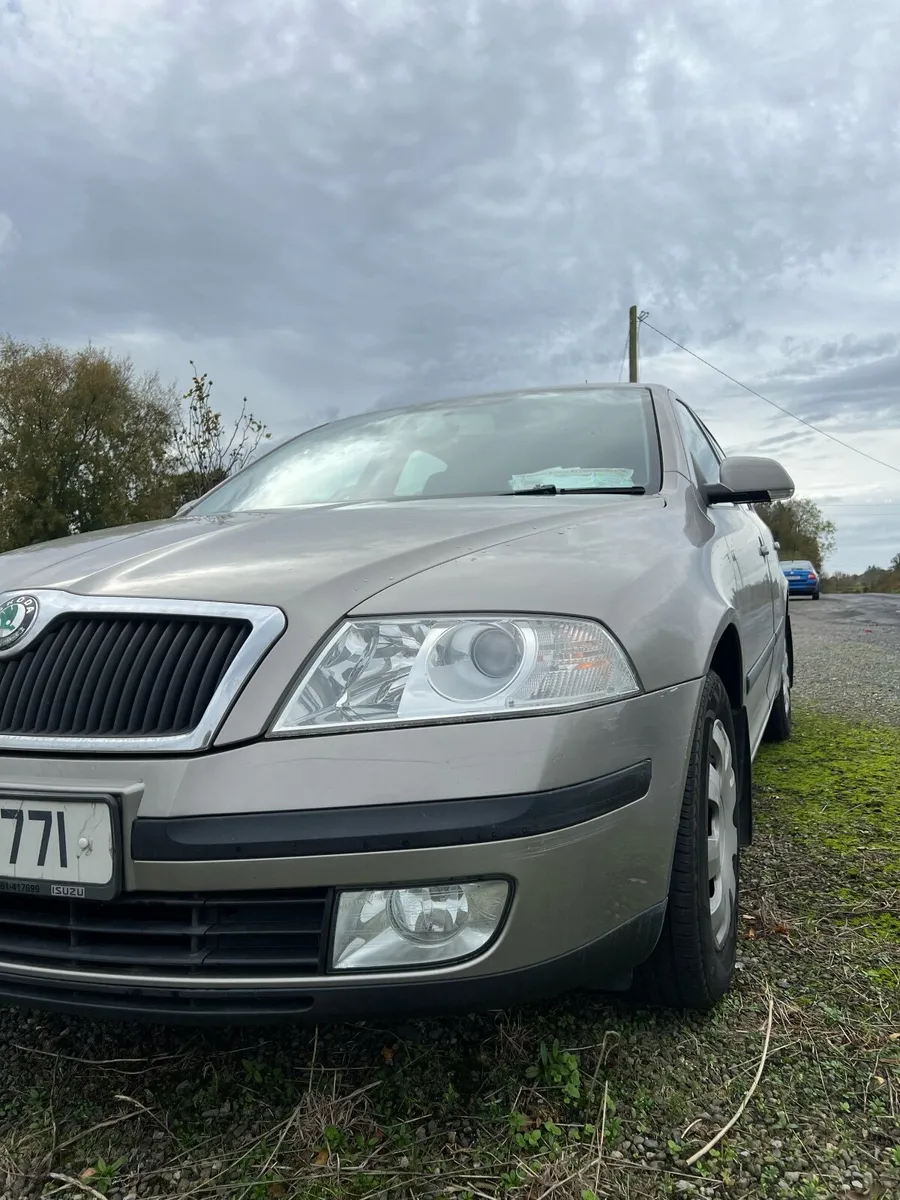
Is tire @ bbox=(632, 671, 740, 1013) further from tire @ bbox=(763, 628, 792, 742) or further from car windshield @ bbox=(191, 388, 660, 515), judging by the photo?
tire @ bbox=(763, 628, 792, 742)

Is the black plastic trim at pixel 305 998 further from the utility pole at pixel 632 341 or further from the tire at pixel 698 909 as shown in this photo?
the utility pole at pixel 632 341

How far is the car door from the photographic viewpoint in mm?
2762

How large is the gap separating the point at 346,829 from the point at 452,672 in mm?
293

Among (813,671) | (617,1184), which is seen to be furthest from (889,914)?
(813,671)

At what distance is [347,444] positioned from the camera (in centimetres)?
318

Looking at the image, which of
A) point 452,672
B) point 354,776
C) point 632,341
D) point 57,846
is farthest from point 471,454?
point 632,341

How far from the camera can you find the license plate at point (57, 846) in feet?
4.60

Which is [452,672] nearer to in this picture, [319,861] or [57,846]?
[319,861]

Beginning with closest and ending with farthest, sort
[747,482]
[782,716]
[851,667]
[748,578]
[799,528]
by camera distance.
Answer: [747,482], [748,578], [782,716], [851,667], [799,528]

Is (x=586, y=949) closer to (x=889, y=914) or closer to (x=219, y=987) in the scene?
(x=219, y=987)

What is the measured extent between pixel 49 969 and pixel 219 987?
280 millimetres

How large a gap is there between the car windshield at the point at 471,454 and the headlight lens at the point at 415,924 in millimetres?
1327

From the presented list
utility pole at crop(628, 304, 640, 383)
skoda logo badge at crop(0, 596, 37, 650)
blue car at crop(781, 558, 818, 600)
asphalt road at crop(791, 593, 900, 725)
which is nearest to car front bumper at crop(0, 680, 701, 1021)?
skoda logo badge at crop(0, 596, 37, 650)

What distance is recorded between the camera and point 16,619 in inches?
66.0
